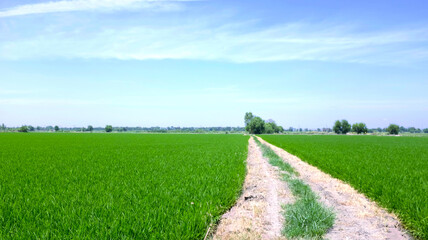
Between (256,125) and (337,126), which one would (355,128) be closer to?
(337,126)

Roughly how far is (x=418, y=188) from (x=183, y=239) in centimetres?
835

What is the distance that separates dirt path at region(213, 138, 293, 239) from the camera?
5.80 m

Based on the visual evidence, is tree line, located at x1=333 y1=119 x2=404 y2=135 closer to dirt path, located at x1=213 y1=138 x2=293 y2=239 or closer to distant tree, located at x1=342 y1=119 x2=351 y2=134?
distant tree, located at x1=342 y1=119 x2=351 y2=134

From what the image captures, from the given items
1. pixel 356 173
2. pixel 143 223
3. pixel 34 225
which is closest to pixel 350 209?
pixel 356 173

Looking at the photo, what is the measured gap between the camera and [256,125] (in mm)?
147875

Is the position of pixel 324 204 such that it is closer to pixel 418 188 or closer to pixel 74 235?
pixel 418 188

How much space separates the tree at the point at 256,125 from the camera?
14838cm

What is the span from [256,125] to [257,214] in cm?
14255

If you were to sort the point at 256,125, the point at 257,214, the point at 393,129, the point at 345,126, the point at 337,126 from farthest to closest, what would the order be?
1. the point at 337,126
2. the point at 345,126
3. the point at 393,129
4. the point at 256,125
5. the point at 257,214

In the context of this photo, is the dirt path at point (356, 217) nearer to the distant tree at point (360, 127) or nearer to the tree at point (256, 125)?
the tree at point (256, 125)

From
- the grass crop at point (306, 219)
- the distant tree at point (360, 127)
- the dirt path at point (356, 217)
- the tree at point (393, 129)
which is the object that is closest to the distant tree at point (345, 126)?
the distant tree at point (360, 127)

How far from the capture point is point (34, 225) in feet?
15.8

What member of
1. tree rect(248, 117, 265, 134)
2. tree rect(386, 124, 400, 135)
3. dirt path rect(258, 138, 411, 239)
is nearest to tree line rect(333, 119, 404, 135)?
tree rect(386, 124, 400, 135)

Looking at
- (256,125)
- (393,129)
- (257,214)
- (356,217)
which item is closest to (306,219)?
(257,214)
